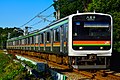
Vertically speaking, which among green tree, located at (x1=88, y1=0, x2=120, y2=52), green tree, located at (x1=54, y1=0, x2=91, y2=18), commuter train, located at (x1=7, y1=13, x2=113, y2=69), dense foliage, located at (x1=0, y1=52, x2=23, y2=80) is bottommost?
dense foliage, located at (x1=0, y1=52, x2=23, y2=80)

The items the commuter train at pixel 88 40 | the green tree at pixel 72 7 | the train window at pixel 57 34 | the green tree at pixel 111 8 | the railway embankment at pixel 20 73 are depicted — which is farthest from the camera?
the green tree at pixel 72 7

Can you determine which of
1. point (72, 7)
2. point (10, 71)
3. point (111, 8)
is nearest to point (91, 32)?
point (10, 71)

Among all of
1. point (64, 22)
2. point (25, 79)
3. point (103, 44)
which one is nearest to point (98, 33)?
point (103, 44)

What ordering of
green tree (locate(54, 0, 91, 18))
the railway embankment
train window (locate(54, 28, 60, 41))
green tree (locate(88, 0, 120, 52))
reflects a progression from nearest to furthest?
1. the railway embankment
2. train window (locate(54, 28, 60, 41))
3. green tree (locate(88, 0, 120, 52))
4. green tree (locate(54, 0, 91, 18))

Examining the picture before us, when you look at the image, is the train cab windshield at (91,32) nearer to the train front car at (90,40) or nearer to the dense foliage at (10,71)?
the train front car at (90,40)

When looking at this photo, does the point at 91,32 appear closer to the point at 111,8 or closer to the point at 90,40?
the point at 90,40

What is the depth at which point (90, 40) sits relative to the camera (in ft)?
57.1

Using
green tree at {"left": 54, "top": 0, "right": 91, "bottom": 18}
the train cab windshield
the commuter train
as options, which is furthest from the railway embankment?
green tree at {"left": 54, "top": 0, "right": 91, "bottom": 18}

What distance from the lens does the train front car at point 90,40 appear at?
17.3m

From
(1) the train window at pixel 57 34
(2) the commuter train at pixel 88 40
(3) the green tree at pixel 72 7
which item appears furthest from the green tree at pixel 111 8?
(3) the green tree at pixel 72 7

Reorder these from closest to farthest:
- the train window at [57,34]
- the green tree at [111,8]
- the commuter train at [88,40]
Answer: the commuter train at [88,40] → the train window at [57,34] → the green tree at [111,8]

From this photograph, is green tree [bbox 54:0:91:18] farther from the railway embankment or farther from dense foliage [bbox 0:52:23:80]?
the railway embankment

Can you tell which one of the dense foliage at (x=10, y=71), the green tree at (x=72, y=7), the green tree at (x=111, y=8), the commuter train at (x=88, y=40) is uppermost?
the green tree at (x=72, y=7)

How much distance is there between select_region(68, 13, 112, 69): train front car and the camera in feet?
56.9
